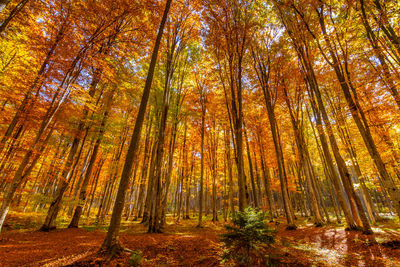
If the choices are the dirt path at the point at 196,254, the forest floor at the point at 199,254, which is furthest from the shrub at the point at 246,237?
the dirt path at the point at 196,254

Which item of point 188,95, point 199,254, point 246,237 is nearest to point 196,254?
point 199,254

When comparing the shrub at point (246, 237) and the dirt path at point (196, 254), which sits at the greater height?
the shrub at point (246, 237)

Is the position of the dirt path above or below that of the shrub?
below

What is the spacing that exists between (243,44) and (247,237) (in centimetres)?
799

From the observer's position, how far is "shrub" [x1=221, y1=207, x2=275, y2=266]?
11.4ft

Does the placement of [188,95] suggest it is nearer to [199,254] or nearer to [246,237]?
[199,254]

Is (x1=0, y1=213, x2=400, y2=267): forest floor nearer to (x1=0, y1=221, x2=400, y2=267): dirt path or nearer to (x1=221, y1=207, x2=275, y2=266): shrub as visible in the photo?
(x1=0, y1=221, x2=400, y2=267): dirt path

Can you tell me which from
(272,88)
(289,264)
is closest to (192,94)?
(272,88)

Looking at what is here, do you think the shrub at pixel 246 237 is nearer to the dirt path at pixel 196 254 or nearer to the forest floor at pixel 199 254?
the forest floor at pixel 199 254

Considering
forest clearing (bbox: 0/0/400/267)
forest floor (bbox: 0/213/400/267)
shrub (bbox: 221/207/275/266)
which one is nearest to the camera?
shrub (bbox: 221/207/275/266)

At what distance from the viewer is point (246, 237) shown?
3461 mm

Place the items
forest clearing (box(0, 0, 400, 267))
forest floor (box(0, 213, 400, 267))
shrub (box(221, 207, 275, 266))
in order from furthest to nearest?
1. forest clearing (box(0, 0, 400, 267))
2. forest floor (box(0, 213, 400, 267))
3. shrub (box(221, 207, 275, 266))

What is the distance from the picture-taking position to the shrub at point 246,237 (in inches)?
136

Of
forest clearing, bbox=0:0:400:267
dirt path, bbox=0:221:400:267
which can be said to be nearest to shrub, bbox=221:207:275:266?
forest clearing, bbox=0:0:400:267
